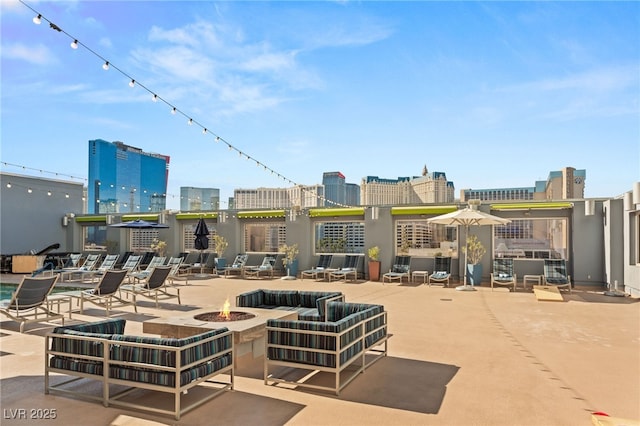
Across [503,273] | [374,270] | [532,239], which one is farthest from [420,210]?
[532,239]

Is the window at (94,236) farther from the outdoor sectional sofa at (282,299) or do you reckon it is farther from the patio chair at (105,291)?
the outdoor sectional sofa at (282,299)

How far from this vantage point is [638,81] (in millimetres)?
8938

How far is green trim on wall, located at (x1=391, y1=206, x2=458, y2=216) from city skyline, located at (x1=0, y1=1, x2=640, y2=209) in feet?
5.63

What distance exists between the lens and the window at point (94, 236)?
2095cm

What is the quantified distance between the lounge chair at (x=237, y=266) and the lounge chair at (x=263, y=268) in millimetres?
253

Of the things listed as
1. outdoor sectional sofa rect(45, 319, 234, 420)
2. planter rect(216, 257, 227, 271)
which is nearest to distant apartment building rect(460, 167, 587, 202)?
planter rect(216, 257, 227, 271)


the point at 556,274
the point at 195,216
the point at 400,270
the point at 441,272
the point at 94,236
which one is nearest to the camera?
the point at 556,274

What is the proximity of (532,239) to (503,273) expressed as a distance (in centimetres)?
170

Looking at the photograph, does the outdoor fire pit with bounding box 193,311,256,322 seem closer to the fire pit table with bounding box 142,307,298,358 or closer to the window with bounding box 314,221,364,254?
the fire pit table with bounding box 142,307,298,358

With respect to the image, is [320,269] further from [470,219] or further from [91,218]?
[91,218]

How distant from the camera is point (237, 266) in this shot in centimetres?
1630

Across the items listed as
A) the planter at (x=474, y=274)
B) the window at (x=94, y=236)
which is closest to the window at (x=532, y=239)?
the planter at (x=474, y=274)

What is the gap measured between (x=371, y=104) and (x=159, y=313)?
24.5 ft

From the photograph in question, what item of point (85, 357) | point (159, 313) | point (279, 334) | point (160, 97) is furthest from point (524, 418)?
point (160, 97)
